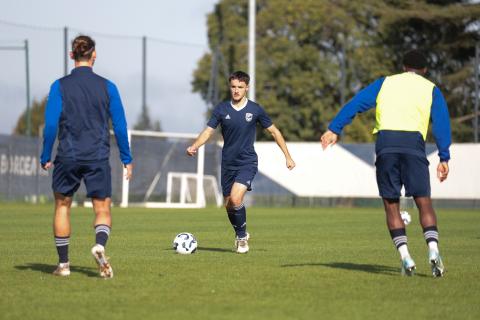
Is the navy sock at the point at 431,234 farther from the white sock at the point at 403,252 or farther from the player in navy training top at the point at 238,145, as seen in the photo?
the player in navy training top at the point at 238,145

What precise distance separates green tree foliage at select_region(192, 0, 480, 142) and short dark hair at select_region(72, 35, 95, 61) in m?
39.6

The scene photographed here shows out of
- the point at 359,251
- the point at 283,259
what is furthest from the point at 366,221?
the point at 283,259

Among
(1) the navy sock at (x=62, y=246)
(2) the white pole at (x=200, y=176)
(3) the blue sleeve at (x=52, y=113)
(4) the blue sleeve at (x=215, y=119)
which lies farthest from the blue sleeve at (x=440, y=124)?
(2) the white pole at (x=200, y=176)

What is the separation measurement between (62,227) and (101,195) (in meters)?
0.51

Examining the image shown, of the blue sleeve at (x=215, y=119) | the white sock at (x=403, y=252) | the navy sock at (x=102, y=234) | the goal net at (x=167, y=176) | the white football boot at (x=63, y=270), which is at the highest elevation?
the blue sleeve at (x=215, y=119)

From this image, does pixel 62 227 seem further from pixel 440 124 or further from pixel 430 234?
pixel 440 124

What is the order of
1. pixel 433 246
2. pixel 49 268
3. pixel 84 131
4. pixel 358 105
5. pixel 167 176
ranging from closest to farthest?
pixel 84 131 < pixel 433 246 < pixel 358 105 < pixel 49 268 < pixel 167 176

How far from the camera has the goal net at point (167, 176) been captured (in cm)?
3484

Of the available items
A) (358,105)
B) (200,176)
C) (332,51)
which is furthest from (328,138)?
(332,51)

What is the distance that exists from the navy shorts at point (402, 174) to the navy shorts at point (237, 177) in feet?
12.9

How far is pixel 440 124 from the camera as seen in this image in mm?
10312

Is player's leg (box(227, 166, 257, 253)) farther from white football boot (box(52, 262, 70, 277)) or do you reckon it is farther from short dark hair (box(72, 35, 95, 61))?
short dark hair (box(72, 35, 95, 61))

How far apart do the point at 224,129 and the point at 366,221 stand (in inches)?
434

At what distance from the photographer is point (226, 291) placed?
29.8 feet
